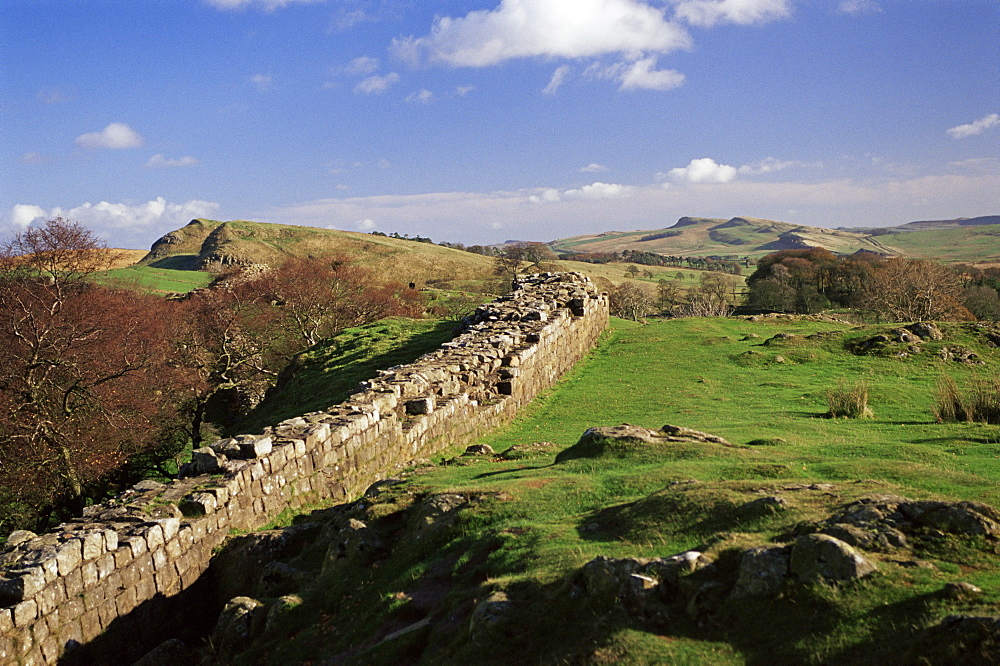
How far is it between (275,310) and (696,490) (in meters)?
42.9

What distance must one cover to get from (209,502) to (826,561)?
9.43m

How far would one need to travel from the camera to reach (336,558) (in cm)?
947

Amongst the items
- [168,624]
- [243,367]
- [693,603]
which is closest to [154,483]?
[168,624]

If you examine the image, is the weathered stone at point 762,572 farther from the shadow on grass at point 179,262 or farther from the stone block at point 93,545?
the shadow on grass at point 179,262

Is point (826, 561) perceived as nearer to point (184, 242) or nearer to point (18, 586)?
point (18, 586)

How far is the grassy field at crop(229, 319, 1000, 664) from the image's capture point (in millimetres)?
4898

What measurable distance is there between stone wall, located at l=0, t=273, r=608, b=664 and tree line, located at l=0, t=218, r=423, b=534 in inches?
510

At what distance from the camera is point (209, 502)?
11.3 m

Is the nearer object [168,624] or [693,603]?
[693,603]

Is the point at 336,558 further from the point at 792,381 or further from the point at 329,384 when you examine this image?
the point at 792,381

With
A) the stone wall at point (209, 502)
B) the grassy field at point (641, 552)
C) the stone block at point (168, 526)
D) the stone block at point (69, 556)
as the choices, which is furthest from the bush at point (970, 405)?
the stone block at point (69, 556)

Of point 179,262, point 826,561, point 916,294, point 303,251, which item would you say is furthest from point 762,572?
point 179,262

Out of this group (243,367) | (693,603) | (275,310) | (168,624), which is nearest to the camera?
(693,603)

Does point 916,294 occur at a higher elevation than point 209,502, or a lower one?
higher
